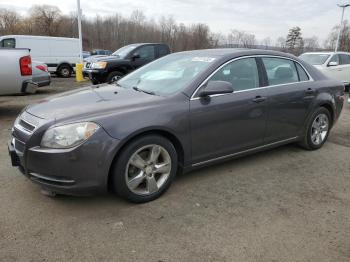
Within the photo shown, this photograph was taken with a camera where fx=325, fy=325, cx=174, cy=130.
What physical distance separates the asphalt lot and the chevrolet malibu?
27 centimetres

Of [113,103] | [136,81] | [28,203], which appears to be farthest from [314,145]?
→ [28,203]

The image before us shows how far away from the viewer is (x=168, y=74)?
3.98m

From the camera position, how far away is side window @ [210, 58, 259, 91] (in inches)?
150

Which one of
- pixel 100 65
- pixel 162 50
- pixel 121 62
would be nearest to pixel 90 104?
pixel 100 65

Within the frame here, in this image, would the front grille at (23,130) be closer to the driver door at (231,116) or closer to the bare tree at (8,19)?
the driver door at (231,116)

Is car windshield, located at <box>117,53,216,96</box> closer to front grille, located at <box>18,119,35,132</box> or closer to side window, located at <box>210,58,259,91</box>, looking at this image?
side window, located at <box>210,58,259,91</box>

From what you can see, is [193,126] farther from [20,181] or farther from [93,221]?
[20,181]

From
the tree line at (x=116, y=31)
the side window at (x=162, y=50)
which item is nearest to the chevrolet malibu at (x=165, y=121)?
the side window at (x=162, y=50)

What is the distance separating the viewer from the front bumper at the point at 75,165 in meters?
2.82

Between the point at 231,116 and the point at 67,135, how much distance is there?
185 centimetres

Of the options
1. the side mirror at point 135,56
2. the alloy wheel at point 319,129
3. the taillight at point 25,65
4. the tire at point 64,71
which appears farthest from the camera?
the tire at point 64,71

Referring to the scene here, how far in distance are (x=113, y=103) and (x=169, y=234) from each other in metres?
1.38

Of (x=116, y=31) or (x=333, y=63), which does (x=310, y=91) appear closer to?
(x=333, y=63)

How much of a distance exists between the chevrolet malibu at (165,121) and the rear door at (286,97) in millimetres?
14
